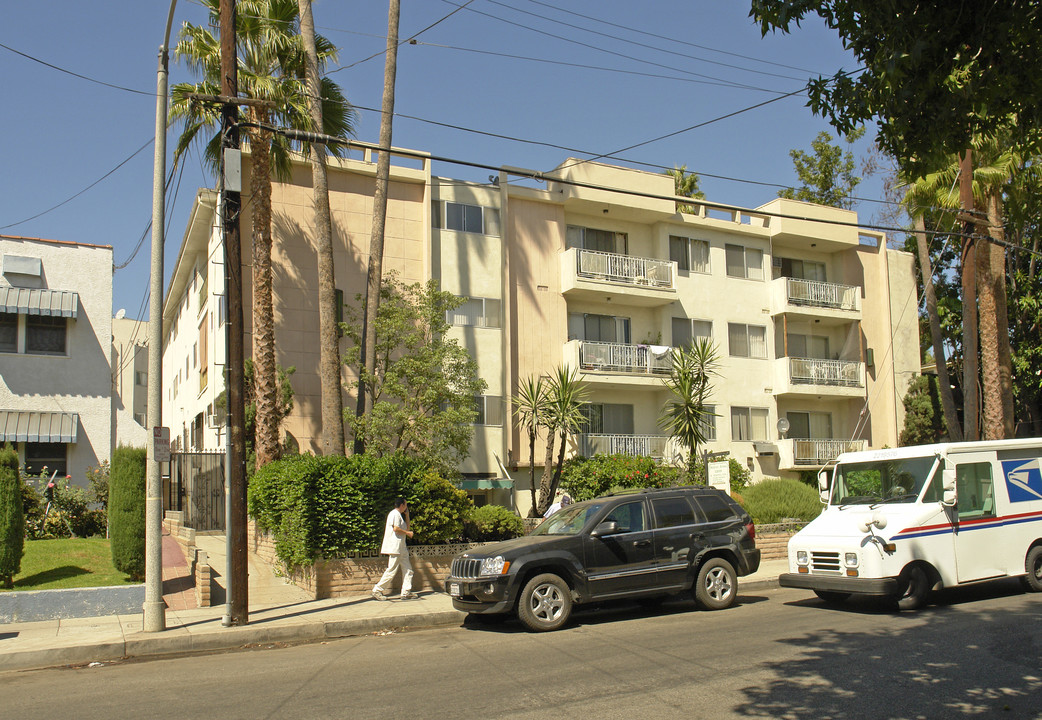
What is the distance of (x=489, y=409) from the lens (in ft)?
81.7

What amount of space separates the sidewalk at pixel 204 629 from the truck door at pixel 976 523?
7426 mm

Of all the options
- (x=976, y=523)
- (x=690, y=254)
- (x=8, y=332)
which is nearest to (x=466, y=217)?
(x=690, y=254)

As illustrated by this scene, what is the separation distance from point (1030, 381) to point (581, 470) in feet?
59.1

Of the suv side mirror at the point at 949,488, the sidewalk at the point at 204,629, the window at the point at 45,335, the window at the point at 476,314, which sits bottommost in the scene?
the sidewalk at the point at 204,629

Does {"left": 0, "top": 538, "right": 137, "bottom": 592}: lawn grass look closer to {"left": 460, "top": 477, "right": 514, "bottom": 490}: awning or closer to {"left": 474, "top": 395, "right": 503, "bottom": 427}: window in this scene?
{"left": 460, "top": 477, "right": 514, "bottom": 490}: awning

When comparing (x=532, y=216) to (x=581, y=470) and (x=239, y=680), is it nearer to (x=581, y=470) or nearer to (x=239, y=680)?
(x=581, y=470)

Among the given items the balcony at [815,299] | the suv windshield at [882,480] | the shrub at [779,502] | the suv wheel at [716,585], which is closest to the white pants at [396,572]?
the suv wheel at [716,585]

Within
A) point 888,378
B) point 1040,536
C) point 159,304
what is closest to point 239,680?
point 159,304

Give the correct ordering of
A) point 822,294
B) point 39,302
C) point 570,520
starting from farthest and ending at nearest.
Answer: point 822,294 < point 39,302 < point 570,520

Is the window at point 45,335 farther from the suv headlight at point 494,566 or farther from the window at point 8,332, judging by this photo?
the suv headlight at point 494,566

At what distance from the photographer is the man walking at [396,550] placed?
14141 mm

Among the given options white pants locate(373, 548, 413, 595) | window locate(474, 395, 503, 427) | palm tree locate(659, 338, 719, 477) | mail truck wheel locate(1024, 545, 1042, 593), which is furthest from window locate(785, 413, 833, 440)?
white pants locate(373, 548, 413, 595)

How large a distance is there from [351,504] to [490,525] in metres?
3.07

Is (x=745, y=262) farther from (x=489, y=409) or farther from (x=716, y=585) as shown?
(x=716, y=585)
